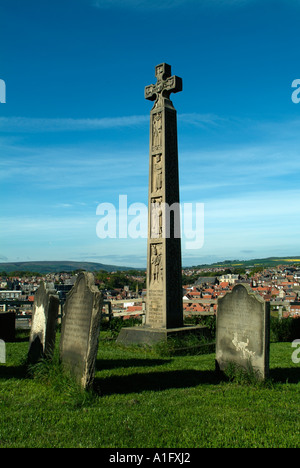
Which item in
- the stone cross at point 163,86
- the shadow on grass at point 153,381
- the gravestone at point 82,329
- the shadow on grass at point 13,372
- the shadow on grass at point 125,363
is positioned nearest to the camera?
the gravestone at point 82,329

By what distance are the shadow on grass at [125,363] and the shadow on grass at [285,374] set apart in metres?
2.48

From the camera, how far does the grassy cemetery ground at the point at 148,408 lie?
15.8 ft

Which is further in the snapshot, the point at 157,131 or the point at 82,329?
the point at 157,131

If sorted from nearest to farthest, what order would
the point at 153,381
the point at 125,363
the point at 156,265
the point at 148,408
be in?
1. the point at 148,408
2. the point at 153,381
3. the point at 125,363
4. the point at 156,265

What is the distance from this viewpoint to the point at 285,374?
8594mm

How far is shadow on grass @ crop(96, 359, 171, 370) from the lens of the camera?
9.16m

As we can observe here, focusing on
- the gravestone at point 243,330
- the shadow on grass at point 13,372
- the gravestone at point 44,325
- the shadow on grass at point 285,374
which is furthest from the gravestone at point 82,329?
the shadow on grass at point 285,374

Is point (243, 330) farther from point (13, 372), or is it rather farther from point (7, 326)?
point (7, 326)

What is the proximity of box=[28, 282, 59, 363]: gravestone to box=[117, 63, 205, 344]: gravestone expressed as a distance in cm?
417

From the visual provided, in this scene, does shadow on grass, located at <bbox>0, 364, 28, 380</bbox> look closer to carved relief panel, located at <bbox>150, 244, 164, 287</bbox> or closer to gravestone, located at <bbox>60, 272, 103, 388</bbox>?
gravestone, located at <bbox>60, 272, 103, 388</bbox>

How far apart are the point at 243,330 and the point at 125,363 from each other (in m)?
3.12

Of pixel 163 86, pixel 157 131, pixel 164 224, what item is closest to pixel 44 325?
pixel 164 224

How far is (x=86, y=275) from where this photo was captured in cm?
727

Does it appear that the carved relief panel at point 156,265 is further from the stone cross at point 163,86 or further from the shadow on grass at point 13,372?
the shadow on grass at point 13,372
